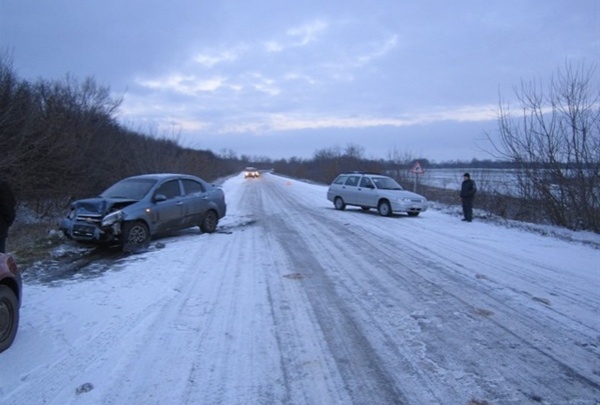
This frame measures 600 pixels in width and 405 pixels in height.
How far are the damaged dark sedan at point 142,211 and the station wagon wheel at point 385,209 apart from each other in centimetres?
780

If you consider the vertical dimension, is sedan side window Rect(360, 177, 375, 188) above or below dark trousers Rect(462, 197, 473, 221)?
above

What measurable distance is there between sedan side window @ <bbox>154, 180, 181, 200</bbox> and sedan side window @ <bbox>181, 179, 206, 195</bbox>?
322 mm

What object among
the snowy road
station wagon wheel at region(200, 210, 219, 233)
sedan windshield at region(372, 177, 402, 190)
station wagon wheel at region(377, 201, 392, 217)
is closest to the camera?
the snowy road

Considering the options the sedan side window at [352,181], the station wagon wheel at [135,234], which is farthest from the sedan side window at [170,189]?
the sedan side window at [352,181]

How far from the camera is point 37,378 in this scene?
13.4ft

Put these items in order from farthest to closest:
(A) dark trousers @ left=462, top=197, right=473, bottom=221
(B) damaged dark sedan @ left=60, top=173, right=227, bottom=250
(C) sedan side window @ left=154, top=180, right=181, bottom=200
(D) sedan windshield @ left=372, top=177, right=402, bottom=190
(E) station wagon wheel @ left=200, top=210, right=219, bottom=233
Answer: (D) sedan windshield @ left=372, top=177, right=402, bottom=190 < (A) dark trousers @ left=462, top=197, right=473, bottom=221 < (E) station wagon wheel @ left=200, top=210, right=219, bottom=233 < (C) sedan side window @ left=154, top=180, right=181, bottom=200 < (B) damaged dark sedan @ left=60, top=173, right=227, bottom=250

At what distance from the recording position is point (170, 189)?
1229 centimetres

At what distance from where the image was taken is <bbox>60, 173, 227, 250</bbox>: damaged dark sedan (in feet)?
33.8

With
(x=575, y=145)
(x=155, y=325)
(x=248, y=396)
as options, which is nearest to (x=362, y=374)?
(x=248, y=396)

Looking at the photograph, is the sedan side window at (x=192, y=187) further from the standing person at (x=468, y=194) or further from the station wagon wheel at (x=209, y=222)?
the standing person at (x=468, y=194)

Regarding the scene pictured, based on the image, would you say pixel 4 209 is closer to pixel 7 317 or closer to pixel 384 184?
pixel 7 317

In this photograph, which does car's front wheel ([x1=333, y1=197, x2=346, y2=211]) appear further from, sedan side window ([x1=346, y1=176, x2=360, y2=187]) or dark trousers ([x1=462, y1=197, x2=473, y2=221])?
dark trousers ([x1=462, y1=197, x2=473, y2=221])

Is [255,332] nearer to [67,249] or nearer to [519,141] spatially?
[67,249]

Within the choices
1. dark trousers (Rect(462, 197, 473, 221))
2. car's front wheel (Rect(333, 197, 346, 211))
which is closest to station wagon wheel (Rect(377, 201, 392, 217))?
car's front wheel (Rect(333, 197, 346, 211))
